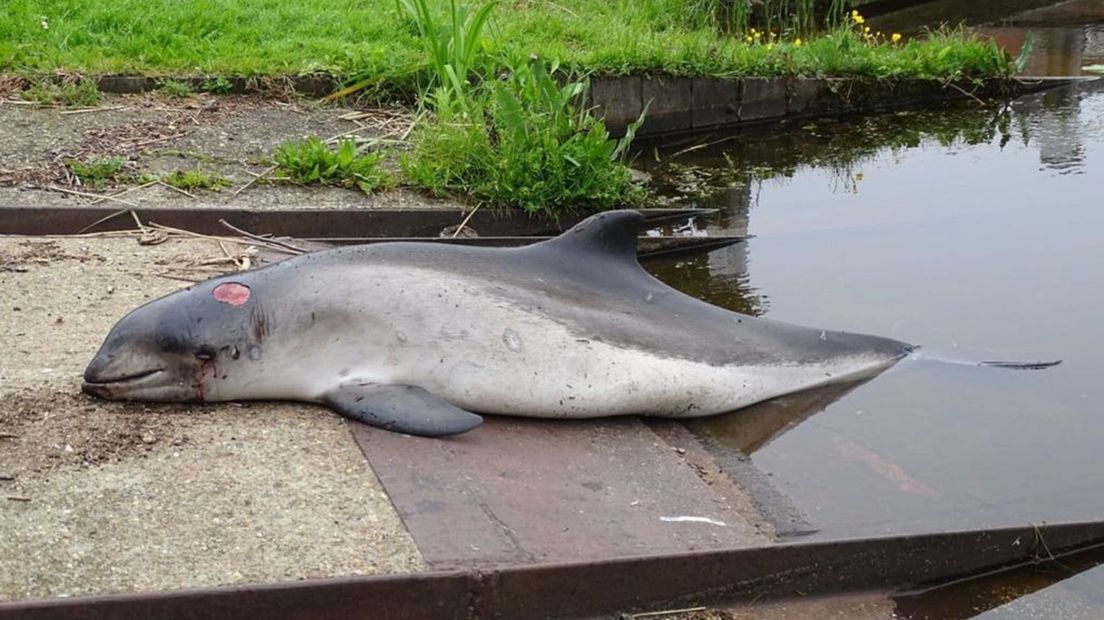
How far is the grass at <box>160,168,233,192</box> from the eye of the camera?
7.54 meters

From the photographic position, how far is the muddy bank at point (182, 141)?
24.2ft

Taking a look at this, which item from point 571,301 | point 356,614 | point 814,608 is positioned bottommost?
point 814,608

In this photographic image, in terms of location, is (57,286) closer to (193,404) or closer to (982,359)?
(193,404)

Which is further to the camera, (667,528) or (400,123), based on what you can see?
(400,123)

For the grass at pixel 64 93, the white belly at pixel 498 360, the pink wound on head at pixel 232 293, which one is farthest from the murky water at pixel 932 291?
the grass at pixel 64 93

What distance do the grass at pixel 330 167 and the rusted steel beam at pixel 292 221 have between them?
1.94ft

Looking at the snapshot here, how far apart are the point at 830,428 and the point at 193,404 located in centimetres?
246

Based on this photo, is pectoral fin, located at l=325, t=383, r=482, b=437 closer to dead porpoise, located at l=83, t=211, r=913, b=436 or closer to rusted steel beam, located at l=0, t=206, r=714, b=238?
dead porpoise, located at l=83, t=211, r=913, b=436

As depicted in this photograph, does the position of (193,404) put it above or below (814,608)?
above

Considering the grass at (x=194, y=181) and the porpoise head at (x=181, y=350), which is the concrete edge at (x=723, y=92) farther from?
the porpoise head at (x=181, y=350)

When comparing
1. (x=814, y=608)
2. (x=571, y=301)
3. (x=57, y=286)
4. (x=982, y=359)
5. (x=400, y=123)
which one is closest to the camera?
(x=814, y=608)

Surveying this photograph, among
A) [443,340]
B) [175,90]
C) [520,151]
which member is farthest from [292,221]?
[175,90]

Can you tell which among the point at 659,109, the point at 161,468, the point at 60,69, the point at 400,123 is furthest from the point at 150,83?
the point at 161,468

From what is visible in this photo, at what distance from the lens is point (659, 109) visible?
10.4 metres
